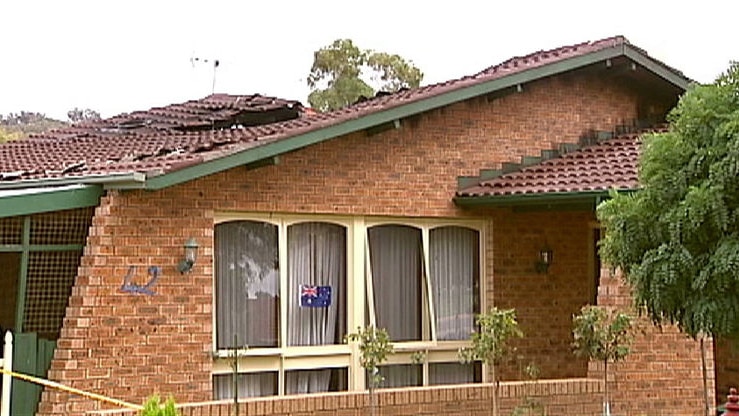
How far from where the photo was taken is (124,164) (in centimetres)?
1216

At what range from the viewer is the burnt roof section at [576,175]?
13.2 meters

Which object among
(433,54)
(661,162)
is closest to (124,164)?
(661,162)

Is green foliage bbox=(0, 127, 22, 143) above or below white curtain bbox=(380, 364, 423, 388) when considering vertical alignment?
above

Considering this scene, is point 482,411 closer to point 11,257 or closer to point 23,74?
point 11,257

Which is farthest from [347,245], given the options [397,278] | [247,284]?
[247,284]

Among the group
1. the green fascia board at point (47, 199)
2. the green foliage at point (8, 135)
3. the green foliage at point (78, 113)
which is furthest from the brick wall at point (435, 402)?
the green foliage at point (78, 113)

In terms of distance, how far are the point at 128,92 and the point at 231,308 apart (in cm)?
3756

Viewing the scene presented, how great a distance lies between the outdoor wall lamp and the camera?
1492 cm

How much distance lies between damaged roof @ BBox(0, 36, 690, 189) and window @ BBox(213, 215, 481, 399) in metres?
1.24

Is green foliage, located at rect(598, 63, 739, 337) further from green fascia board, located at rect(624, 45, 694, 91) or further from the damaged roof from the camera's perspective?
green fascia board, located at rect(624, 45, 694, 91)

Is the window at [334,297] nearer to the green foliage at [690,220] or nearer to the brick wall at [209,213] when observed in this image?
the brick wall at [209,213]

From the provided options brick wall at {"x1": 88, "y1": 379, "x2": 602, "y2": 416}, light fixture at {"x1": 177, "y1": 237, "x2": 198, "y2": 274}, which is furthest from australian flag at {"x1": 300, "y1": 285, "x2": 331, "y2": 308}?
brick wall at {"x1": 88, "y1": 379, "x2": 602, "y2": 416}

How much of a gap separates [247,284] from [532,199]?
12.2ft

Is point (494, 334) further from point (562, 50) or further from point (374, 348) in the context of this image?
point (562, 50)
